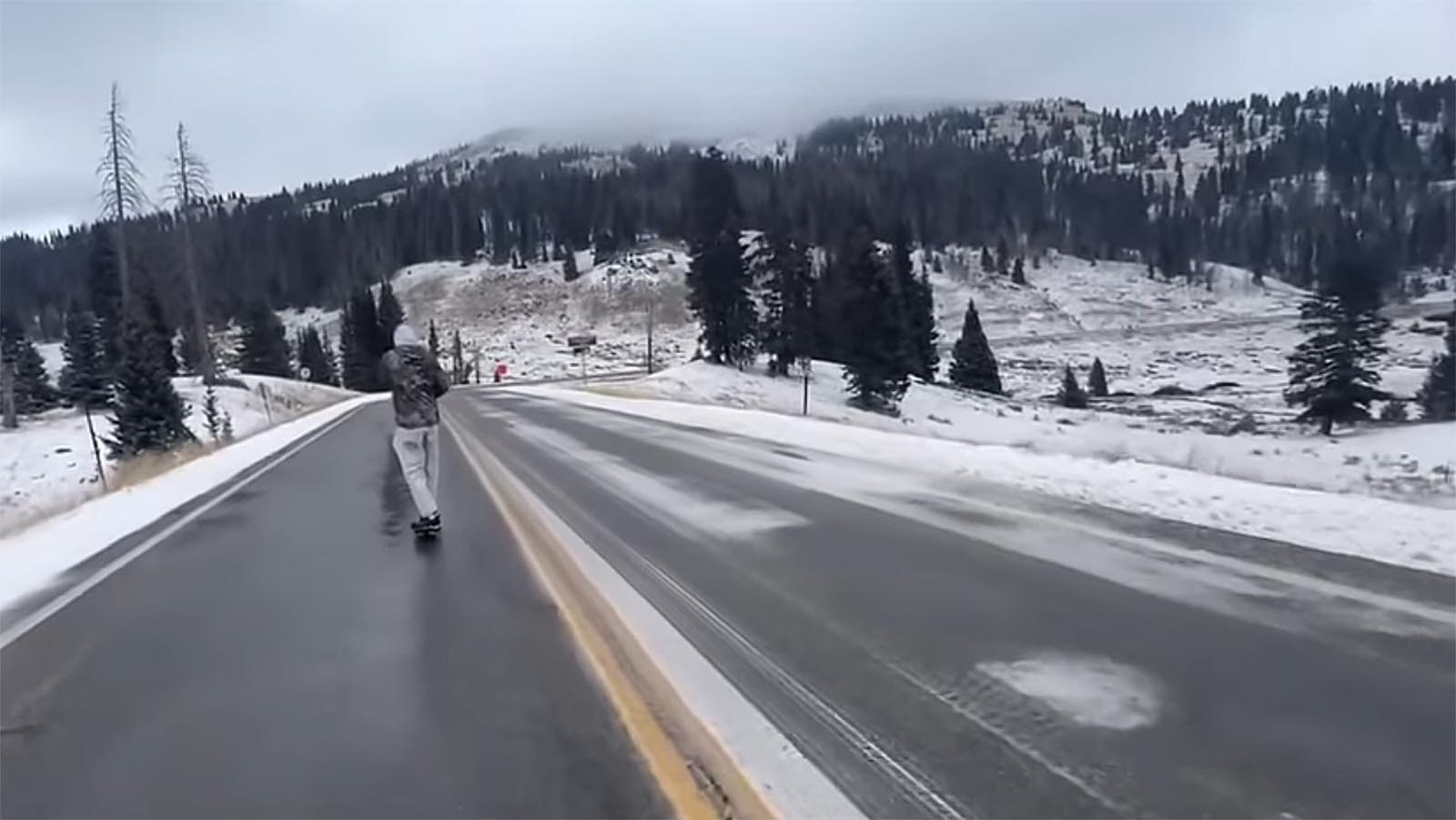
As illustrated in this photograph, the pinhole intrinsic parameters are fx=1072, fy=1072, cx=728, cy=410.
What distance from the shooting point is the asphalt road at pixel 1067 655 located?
3781 millimetres

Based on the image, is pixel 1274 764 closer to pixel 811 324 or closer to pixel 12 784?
pixel 12 784

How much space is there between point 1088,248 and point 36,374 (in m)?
169

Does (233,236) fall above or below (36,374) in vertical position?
above

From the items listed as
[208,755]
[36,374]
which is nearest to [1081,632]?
[208,755]

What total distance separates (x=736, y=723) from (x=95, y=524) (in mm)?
10984

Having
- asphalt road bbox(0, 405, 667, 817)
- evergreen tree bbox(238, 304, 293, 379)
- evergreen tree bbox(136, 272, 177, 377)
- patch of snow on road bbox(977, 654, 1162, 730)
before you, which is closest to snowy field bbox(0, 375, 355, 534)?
evergreen tree bbox(136, 272, 177, 377)

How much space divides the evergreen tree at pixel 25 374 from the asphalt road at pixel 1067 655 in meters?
61.0

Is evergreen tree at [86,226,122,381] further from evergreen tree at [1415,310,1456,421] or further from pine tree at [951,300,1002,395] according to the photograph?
evergreen tree at [1415,310,1456,421]

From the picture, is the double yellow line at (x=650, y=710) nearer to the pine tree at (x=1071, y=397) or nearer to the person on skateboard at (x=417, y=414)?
the person on skateboard at (x=417, y=414)

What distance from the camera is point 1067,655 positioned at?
5.36m

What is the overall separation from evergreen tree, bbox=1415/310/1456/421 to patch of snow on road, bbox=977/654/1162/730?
138ft

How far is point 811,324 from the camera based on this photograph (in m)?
64.6

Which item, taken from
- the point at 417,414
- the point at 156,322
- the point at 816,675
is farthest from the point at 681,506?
the point at 156,322

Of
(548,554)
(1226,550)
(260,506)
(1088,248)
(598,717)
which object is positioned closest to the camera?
(598,717)
